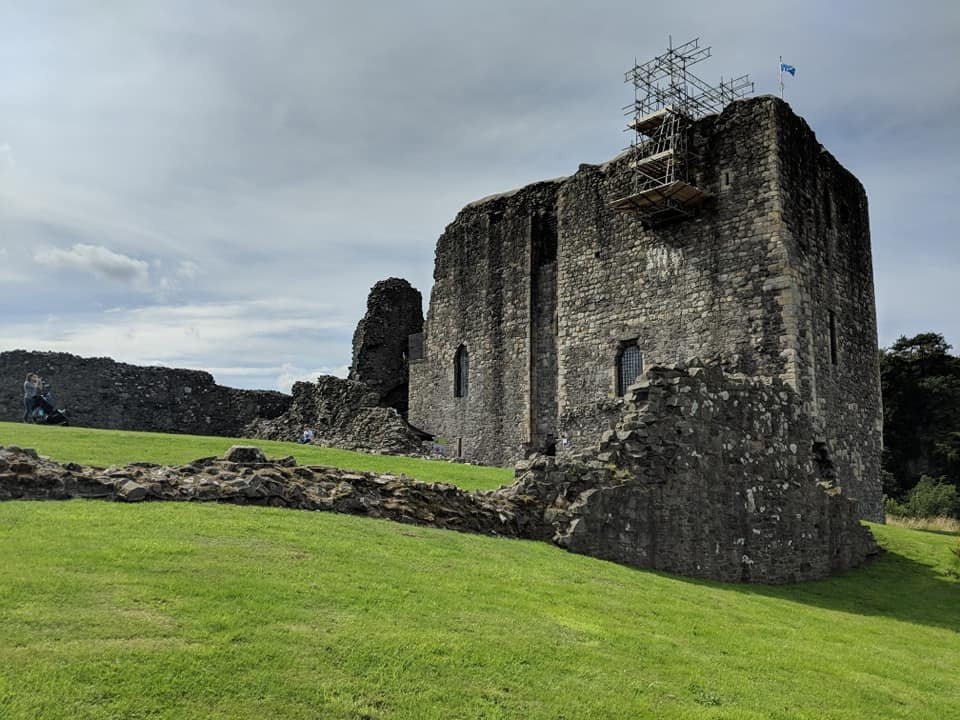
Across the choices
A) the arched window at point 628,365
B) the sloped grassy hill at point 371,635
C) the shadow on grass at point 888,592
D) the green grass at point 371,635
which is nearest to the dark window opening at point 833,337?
the arched window at point 628,365

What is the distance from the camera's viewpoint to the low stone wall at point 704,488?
1377 centimetres

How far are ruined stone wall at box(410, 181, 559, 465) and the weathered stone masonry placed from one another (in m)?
0.08

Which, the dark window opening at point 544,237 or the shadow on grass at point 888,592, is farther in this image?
the dark window opening at point 544,237

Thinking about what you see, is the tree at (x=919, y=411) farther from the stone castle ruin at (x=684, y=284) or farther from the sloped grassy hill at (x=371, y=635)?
the sloped grassy hill at (x=371, y=635)

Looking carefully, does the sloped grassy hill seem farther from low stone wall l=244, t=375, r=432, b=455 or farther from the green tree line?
the green tree line

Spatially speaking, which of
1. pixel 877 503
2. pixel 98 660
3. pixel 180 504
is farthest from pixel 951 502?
pixel 98 660

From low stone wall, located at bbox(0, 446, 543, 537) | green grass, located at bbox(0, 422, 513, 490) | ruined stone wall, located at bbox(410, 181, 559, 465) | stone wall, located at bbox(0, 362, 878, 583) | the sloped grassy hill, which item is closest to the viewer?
the sloped grassy hill

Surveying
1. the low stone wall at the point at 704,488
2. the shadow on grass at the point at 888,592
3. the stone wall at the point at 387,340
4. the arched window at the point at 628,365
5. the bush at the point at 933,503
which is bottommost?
the shadow on grass at the point at 888,592

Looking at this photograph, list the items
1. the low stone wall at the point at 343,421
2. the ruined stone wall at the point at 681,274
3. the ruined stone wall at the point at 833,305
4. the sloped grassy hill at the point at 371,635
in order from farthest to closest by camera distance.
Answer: the low stone wall at the point at 343,421
the ruined stone wall at the point at 833,305
the ruined stone wall at the point at 681,274
the sloped grassy hill at the point at 371,635

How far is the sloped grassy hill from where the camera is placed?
5.75 metres

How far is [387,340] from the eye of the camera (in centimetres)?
3844

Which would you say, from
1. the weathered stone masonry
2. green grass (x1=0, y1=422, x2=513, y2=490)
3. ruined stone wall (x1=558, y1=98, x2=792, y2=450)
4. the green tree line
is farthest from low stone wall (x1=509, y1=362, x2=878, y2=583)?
the green tree line

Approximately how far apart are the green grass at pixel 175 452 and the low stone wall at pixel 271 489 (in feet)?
8.46

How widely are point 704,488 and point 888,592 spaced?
4.44 meters
